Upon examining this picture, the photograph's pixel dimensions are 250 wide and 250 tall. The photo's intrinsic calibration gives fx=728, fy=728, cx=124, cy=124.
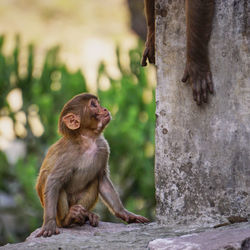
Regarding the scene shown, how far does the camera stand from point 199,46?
498cm

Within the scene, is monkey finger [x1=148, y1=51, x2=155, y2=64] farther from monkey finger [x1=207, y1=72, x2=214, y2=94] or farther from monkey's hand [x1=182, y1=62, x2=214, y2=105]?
monkey finger [x1=207, y1=72, x2=214, y2=94]

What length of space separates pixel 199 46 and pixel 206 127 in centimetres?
57

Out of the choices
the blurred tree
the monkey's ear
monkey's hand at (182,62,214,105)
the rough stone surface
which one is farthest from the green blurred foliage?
monkey's hand at (182,62,214,105)

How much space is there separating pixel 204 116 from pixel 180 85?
11.6 inches

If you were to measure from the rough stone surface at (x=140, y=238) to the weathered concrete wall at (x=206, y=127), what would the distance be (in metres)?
0.22

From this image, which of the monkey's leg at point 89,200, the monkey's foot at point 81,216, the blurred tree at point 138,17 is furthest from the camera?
the blurred tree at point 138,17

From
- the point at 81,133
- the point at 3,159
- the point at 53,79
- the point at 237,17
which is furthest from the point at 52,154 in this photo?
the point at 53,79

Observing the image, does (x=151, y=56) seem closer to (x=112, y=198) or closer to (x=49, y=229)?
(x=112, y=198)

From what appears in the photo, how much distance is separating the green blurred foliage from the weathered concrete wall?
493 cm

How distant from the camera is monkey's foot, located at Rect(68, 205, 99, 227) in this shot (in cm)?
542

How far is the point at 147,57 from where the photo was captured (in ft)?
18.7

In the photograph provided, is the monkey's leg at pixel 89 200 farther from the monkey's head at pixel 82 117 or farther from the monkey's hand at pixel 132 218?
the monkey's head at pixel 82 117

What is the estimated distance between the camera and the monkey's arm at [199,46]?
4918 mm

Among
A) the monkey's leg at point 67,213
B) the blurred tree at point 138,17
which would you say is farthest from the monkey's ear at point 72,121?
the blurred tree at point 138,17
